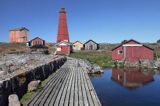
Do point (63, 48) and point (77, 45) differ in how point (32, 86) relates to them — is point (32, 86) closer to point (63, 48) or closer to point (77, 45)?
point (63, 48)

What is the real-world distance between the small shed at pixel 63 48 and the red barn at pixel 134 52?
18.1 metres

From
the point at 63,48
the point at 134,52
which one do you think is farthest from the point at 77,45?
the point at 134,52

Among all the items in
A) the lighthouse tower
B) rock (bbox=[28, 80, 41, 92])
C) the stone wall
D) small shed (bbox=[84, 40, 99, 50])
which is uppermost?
the lighthouse tower

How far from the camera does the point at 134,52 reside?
172ft

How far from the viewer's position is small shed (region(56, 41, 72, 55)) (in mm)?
67188

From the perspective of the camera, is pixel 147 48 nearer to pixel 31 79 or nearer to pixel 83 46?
pixel 83 46

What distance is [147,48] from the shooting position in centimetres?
5203

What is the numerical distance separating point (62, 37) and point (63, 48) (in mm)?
3887

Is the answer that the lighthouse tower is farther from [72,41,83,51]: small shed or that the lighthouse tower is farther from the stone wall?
the stone wall

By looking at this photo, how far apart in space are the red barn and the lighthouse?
60.3ft

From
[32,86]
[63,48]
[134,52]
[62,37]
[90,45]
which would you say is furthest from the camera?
[90,45]

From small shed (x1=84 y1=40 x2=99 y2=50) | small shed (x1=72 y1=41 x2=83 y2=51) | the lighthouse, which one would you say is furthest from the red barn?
small shed (x1=72 y1=41 x2=83 y2=51)

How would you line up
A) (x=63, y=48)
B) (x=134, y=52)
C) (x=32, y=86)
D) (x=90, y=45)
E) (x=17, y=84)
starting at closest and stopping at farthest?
(x=17, y=84) < (x=32, y=86) < (x=134, y=52) < (x=63, y=48) < (x=90, y=45)

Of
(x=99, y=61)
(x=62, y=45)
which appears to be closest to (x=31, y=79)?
(x=99, y=61)
